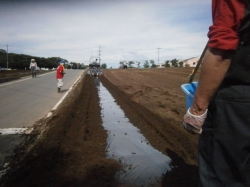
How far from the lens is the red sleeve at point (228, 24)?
1.32m

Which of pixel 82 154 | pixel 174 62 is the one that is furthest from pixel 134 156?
pixel 174 62

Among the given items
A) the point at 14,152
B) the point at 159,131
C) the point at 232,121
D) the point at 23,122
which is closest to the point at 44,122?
the point at 23,122

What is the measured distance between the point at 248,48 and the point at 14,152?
4.22 meters

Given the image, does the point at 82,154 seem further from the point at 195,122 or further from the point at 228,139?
the point at 228,139

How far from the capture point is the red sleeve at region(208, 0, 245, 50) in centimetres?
132

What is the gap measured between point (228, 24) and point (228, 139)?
67 centimetres

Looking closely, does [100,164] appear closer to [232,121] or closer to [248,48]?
[232,121]

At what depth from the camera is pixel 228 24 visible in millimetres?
1345

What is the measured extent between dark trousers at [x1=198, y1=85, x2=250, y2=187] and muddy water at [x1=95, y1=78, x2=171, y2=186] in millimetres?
1865

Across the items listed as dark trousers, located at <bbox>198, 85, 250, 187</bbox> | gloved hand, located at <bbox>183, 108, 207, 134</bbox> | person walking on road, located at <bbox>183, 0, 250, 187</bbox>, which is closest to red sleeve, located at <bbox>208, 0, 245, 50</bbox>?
person walking on road, located at <bbox>183, 0, 250, 187</bbox>

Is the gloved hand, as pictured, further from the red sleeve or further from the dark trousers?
the red sleeve

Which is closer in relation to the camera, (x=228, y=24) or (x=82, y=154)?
(x=228, y=24)

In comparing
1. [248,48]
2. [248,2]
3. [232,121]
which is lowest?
[232,121]

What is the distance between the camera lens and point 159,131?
18.1 ft
